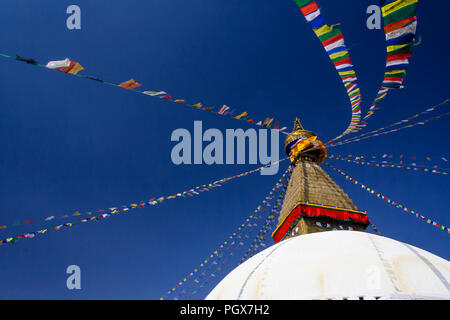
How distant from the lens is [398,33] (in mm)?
4484

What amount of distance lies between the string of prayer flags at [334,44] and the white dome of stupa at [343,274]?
3.81m

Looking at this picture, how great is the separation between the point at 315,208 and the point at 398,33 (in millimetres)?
6388

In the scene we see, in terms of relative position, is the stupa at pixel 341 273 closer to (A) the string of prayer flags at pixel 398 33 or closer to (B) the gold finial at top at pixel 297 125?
(A) the string of prayer flags at pixel 398 33

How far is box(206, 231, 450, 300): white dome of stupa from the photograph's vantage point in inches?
109

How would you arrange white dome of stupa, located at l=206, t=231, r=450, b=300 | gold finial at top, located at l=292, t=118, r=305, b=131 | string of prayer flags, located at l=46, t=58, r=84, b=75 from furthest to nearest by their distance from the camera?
1. gold finial at top, located at l=292, t=118, r=305, b=131
2. string of prayer flags, located at l=46, t=58, r=84, b=75
3. white dome of stupa, located at l=206, t=231, r=450, b=300

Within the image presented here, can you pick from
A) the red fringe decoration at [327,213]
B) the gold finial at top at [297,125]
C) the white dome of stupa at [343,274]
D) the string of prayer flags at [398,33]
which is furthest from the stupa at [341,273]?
the gold finial at top at [297,125]

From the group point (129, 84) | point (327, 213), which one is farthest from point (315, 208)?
point (129, 84)

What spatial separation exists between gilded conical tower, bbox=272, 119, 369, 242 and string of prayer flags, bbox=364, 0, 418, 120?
5331mm

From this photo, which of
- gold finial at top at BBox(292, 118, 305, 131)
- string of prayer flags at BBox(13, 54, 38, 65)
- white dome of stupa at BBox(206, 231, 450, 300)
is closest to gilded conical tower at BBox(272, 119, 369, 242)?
gold finial at top at BBox(292, 118, 305, 131)

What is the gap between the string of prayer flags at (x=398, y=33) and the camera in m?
4.15

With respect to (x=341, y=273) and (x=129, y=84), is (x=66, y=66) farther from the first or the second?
(x=341, y=273)

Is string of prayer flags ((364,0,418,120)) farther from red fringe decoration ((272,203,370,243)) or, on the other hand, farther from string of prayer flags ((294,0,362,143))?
red fringe decoration ((272,203,370,243))

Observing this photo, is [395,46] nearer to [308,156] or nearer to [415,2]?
[415,2]
